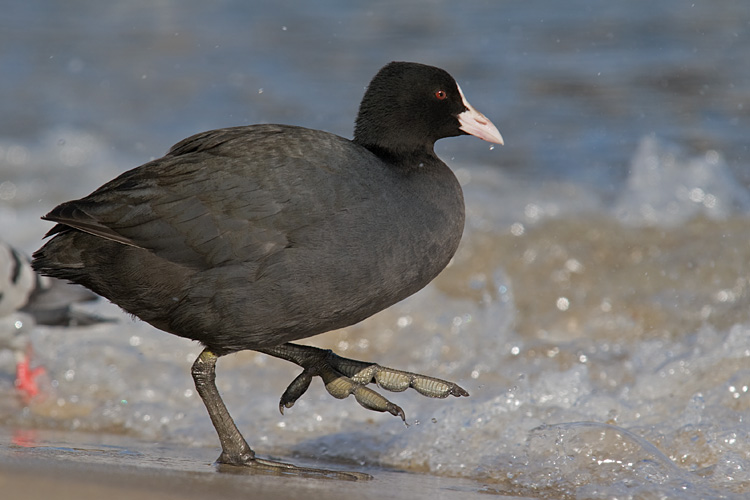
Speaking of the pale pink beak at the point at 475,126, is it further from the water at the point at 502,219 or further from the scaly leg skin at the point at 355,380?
the water at the point at 502,219

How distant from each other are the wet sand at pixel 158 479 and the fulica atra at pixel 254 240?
283 millimetres

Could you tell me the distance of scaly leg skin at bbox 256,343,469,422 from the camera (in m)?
3.89

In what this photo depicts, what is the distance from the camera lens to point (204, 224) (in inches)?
139

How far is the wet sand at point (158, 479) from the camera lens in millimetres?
3135

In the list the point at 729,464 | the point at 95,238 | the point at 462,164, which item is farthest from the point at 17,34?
the point at 729,464

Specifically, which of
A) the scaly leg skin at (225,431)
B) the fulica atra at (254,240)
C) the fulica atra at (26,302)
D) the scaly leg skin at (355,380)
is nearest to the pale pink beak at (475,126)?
the fulica atra at (254,240)

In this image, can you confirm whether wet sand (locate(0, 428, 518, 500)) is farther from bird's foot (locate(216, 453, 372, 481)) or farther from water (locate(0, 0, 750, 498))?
water (locate(0, 0, 750, 498))

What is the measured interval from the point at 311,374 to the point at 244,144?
1030 millimetres

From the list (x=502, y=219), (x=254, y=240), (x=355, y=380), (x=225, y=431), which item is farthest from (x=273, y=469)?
(x=502, y=219)

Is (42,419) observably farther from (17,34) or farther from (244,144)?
(17,34)

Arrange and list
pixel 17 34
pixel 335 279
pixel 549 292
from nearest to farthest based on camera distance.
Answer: pixel 335 279 → pixel 549 292 → pixel 17 34

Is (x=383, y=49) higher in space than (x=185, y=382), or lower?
higher

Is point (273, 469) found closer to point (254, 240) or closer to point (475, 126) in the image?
Answer: point (254, 240)

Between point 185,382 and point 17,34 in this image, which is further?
point 17,34
